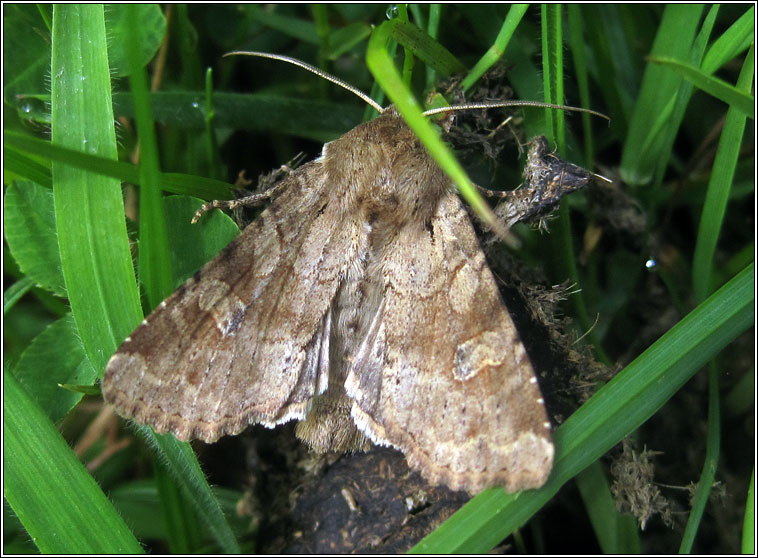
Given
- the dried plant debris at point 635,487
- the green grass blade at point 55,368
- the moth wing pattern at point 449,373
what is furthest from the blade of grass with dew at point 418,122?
the green grass blade at point 55,368

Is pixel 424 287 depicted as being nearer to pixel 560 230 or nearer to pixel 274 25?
pixel 560 230

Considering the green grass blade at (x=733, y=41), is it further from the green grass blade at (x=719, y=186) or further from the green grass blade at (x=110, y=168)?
the green grass blade at (x=110, y=168)

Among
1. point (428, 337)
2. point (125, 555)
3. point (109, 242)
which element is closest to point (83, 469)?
point (125, 555)

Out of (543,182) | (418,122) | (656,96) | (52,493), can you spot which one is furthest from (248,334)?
(656,96)

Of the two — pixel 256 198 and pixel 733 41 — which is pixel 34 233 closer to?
pixel 256 198

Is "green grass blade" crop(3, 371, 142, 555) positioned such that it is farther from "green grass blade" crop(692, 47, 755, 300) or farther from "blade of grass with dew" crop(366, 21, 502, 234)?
"green grass blade" crop(692, 47, 755, 300)

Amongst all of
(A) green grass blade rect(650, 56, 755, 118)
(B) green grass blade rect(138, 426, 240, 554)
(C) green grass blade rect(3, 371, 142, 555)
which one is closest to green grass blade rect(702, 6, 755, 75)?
(A) green grass blade rect(650, 56, 755, 118)
